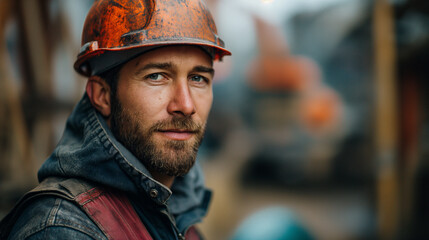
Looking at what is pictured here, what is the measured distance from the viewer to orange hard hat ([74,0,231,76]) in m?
1.63

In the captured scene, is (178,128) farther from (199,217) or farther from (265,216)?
(265,216)

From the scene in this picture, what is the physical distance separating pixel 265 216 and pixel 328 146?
23.0ft

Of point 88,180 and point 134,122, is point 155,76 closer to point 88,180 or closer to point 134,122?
point 134,122

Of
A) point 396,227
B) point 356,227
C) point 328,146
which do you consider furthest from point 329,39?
point 396,227

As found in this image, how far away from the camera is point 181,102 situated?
5.46ft

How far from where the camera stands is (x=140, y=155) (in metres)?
1.67

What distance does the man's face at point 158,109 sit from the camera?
65.3 inches

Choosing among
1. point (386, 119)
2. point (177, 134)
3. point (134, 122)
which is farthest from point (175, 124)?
point (386, 119)

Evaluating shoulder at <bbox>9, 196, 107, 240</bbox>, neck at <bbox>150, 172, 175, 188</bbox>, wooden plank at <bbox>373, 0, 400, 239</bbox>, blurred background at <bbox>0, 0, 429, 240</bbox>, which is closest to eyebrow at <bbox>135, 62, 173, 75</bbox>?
neck at <bbox>150, 172, 175, 188</bbox>

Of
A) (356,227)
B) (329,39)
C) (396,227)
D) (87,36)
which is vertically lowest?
(356,227)

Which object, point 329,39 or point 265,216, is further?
point 329,39

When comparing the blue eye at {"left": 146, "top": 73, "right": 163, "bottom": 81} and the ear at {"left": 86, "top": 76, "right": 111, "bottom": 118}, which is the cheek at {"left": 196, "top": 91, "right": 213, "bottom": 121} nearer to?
the blue eye at {"left": 146, "top": 73, "right": 163, "bottom": 81}

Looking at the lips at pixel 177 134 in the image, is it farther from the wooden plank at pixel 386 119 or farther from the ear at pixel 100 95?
the wooden plank at pixel 386 119

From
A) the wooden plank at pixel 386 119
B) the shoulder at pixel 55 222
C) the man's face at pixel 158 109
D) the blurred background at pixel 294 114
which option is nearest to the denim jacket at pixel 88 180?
the shoulder at pixel 55 222
